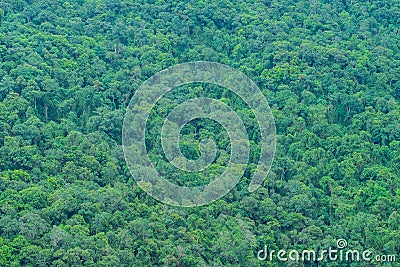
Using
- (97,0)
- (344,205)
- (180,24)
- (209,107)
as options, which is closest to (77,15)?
(97,0)

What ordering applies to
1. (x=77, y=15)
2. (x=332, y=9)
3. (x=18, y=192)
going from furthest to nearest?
(x=332, y=9) < (x=77, y=15) < (x=18, y=192)

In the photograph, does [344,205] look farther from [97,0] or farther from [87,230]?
[97,0]

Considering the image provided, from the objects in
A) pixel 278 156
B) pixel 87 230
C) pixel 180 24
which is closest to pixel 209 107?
pixel 278 156

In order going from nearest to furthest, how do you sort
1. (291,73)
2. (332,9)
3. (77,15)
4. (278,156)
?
(278,156), (291,73), (77,15), (332,9)

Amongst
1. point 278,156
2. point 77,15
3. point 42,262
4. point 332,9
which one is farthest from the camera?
point 332,9

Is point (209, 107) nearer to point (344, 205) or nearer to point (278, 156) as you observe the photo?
point (278, 156)

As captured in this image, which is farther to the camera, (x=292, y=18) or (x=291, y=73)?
(x=292, y=18)
